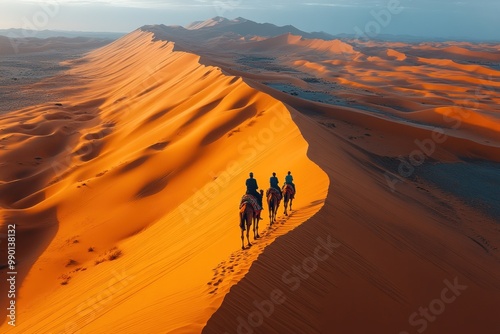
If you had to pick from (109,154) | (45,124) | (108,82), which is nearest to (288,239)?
(109,154)

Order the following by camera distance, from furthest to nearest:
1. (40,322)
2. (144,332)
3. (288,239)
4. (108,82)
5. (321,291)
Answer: (108,82) < (40,322) < (288,239) < (321,291) < (144,332)

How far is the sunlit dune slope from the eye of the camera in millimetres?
7023

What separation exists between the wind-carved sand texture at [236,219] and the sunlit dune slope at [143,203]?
0.21 feet

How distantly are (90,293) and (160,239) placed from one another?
8.40ft

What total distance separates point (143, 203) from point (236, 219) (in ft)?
20.5

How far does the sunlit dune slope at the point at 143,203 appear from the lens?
23.0 ft

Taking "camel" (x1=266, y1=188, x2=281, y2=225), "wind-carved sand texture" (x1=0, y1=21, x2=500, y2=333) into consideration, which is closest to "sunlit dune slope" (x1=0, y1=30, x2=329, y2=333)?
"wind-carved sand texture" (x1=0, y1=21, x2=500, y2=333)

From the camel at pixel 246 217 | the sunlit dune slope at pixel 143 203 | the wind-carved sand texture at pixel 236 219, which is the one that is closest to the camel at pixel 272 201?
the sunlit dune slope at pixel 143 203

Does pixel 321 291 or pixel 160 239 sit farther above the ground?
pixel 321 291

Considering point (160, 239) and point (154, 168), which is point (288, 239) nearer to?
point (160, 239)

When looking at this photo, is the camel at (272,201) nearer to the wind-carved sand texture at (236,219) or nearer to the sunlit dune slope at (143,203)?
the sunlit dune slope at (143,203)

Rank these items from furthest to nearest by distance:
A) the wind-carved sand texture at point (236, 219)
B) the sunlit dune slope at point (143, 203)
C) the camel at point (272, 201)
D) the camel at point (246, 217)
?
the camel at point (272, 201) < the camel at point (246, 217) < the sunlit dune slope at point (143, 203) < the wind-carved sand texture at point (236, 219)

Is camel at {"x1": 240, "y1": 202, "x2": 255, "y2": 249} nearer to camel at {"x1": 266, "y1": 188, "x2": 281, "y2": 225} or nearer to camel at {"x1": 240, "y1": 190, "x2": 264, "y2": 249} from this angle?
camel at {"x1": 240, "y1": 190, "x2": 264, "y2": 249}

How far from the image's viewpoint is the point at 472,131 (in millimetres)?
28969
